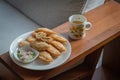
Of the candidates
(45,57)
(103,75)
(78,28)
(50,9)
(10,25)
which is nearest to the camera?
(45,57)

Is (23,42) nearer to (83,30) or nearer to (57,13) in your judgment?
(83,30)

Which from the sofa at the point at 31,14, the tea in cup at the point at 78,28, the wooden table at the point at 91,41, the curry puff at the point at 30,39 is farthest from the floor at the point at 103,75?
the curry puff at the point at 30,39

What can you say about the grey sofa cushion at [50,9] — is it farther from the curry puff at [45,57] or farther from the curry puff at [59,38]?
the curry puff at [45,57]

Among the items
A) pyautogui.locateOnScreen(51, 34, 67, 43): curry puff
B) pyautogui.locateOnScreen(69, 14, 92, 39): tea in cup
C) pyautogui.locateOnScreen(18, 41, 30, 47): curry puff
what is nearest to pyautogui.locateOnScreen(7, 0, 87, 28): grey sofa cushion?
pyautogui.locateOnScreen(69, 14, 92, 39): tea in cup

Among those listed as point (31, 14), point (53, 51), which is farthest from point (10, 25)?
point (53, 51)

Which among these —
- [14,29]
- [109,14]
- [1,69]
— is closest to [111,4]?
[109,14]

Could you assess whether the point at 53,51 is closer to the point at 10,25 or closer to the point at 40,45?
the point at 40,45
